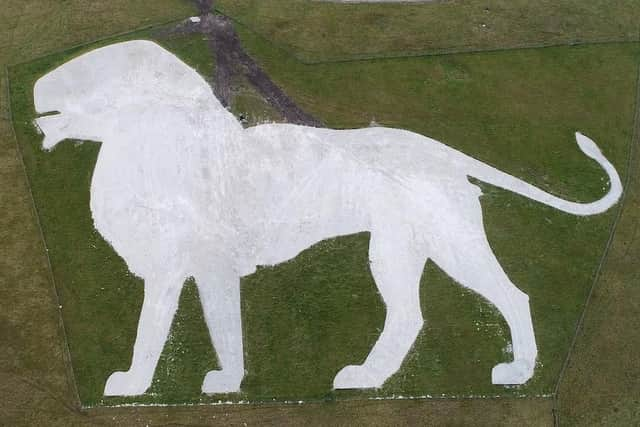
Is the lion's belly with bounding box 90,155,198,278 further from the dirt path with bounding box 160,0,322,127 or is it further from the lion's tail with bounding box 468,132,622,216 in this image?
the lion's tail with bounding box 468,132,622,216

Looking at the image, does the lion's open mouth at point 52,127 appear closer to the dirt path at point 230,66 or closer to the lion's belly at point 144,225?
the lion's belly at point 144,225

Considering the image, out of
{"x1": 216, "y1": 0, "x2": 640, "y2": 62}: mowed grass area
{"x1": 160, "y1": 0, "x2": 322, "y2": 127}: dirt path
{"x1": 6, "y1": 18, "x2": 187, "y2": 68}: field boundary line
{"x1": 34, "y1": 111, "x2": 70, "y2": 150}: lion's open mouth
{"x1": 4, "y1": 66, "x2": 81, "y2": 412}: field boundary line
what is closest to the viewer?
{"x1": 4, "y1": 66, "x2": 81, "y2": 412}: field boundary line

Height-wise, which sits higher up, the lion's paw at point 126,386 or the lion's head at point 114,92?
the lion's head at point 114,92

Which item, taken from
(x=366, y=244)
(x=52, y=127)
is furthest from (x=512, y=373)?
(x=52, y=127)

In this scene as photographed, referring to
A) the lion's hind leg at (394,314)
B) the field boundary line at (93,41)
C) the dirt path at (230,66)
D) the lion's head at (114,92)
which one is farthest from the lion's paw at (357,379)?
the field boundary line at (93,41)

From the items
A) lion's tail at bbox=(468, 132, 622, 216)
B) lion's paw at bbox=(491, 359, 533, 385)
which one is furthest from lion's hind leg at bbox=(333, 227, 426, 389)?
lion's tail at bbox=(468, 132, 622, 216)

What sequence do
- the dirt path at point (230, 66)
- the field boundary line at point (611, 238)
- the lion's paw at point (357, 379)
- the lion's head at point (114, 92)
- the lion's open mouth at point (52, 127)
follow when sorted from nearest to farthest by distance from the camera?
1. the lion's paw at point (357, 379)
2. the field boundary line at point (611, 238)
3. the lion's head at point (114, 92)
4. the lion's open mouth at point (52, 127)
5. the dirt path at point (230, 66)

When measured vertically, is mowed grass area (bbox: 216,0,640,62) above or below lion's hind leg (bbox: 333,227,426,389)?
above
